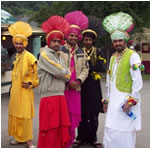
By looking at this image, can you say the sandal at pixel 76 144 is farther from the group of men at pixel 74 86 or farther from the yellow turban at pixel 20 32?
the yellow turban at pixel 20 32

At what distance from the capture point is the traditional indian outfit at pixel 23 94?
15.3 ft

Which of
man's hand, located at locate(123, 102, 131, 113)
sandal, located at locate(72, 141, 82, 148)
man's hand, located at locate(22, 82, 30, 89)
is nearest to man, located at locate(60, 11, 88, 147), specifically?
sandal, located at locate(72, 141, 82, 148)

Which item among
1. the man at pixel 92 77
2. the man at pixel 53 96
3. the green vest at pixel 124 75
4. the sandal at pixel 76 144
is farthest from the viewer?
the sandal at pixel 76 144

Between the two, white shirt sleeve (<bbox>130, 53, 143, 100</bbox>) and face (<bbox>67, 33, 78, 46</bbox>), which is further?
face (<bbox>67, 33, 78, 46</bbox>)

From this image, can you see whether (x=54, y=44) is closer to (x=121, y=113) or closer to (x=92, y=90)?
(x=92, y=90)

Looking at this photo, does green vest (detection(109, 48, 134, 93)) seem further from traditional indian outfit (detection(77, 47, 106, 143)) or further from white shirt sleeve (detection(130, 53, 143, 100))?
traditional indian outfit (detection(77, 47, 106, 143))

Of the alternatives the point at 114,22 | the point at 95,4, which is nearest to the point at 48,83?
the point at 114,22

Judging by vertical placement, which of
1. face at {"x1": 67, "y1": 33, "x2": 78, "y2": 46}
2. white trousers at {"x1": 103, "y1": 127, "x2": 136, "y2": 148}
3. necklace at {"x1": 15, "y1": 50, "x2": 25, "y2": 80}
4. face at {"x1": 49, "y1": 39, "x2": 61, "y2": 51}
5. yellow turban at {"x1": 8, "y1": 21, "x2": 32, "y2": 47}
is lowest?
white trousers at {"x1": 103, "y1": 127, "x2": 136, "y2": 148}

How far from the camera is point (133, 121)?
368 centimetres

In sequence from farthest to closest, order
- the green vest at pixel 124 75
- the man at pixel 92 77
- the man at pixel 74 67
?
1. the man at pixel 92 77
2. the man at pixel 74 67
3. the green vest at pixel 124 75

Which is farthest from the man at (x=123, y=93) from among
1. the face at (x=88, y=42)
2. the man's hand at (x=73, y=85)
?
the face at (x=88, y=42)

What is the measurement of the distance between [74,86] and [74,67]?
319mm

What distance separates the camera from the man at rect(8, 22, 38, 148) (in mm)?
4652

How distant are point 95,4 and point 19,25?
11.8 meters
